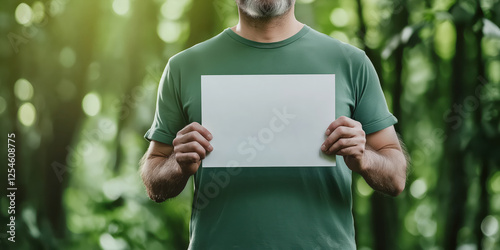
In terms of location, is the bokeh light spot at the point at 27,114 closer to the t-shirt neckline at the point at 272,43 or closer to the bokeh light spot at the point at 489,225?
the t-shirt neckline at the point at 272,43

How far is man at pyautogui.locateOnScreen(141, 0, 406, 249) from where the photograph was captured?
1281 mm

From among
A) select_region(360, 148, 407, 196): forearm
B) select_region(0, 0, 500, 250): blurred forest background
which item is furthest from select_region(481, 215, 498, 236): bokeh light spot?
select_region(360, 148, 407, 196): forearm

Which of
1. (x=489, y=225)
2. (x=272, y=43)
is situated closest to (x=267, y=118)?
(x=272, y=43)

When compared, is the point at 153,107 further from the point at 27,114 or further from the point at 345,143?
the point at 345,143

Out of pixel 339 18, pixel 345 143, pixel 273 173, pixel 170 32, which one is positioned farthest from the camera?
pixel 170 32

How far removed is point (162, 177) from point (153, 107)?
1.50 metres

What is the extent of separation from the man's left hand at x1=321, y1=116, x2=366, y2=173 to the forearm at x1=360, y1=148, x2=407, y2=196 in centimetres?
9

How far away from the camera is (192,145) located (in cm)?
120

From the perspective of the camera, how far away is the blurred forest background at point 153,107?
273cm

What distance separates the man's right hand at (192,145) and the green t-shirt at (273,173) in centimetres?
12

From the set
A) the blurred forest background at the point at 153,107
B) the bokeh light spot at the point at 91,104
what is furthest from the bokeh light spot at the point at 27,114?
the bokeh light spot at the point at 91,104

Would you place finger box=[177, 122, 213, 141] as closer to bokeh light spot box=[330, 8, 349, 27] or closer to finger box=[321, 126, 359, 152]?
finger box=[321, 126, 359, 152]

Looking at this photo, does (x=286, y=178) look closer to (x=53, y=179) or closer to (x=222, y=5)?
(x=222, y=5)

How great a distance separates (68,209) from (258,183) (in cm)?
195
